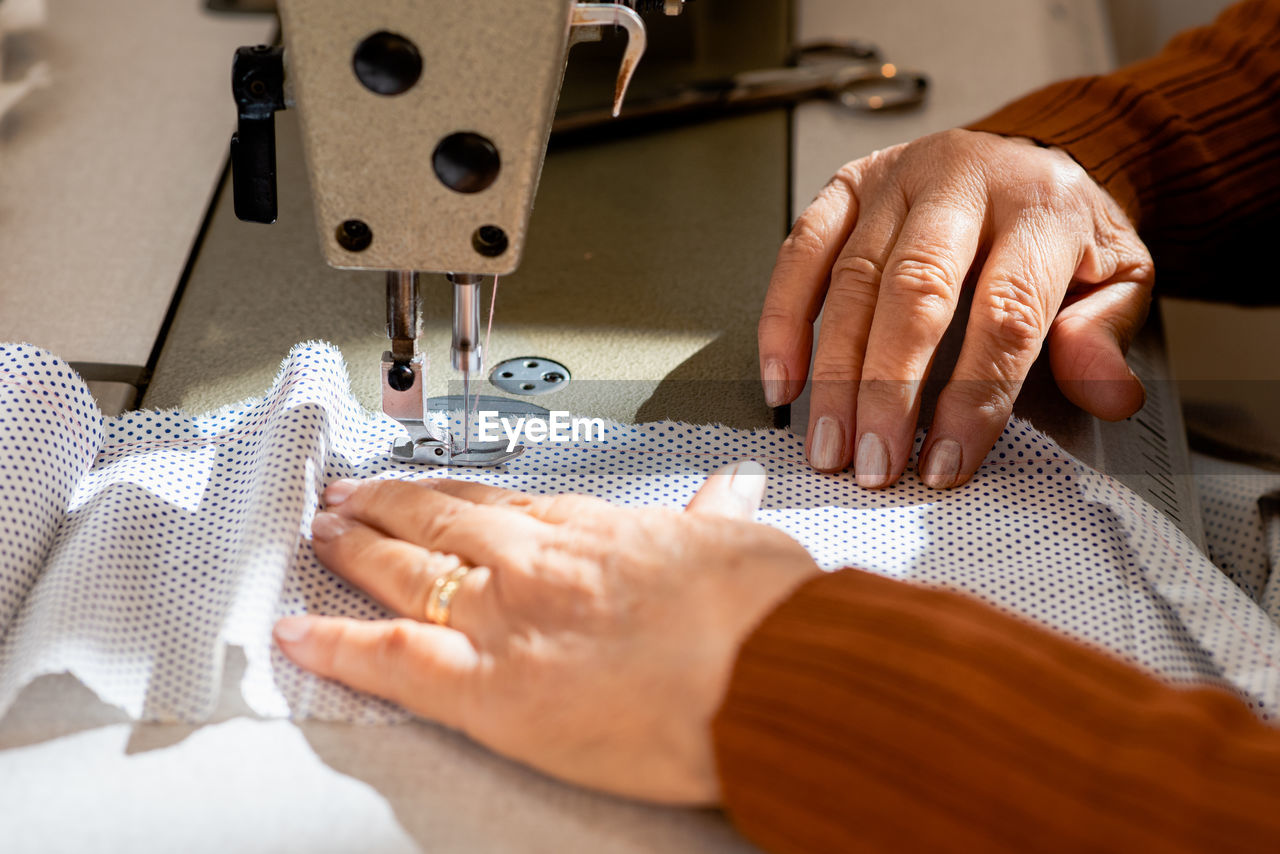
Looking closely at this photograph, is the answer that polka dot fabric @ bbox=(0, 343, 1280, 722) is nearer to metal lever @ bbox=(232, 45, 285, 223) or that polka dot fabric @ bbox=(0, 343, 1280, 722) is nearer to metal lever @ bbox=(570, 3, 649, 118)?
metal lever @ bbox=(232, 45, 285, 223)

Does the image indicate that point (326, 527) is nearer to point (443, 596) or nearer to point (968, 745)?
point (443, 596)

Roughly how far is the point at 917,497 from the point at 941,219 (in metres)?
0.26

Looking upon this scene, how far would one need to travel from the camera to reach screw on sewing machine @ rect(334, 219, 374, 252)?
0.72 metres

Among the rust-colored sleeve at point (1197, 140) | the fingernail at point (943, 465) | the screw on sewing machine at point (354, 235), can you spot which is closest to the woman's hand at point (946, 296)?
the fingernail at point (943, 465)

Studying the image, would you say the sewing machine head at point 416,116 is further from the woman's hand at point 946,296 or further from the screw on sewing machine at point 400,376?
the woman's hand at point 946,296

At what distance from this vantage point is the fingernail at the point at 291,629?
672 millimetres

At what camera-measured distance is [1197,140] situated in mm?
1242

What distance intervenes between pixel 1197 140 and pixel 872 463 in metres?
0.67

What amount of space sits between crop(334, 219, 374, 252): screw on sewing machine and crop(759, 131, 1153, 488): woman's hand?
1.19 ft

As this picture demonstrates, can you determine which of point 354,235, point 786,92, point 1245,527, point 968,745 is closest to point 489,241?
point 354,235

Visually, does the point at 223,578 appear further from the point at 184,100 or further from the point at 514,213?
the point at 184,100

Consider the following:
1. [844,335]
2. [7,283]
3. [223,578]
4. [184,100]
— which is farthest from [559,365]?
[184,100]

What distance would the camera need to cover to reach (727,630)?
0.62 meters

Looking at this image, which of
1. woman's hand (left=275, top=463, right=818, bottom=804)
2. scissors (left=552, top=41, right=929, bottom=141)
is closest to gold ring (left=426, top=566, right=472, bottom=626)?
woman's hand (left=275, top=463, right=818, bottom=804)
